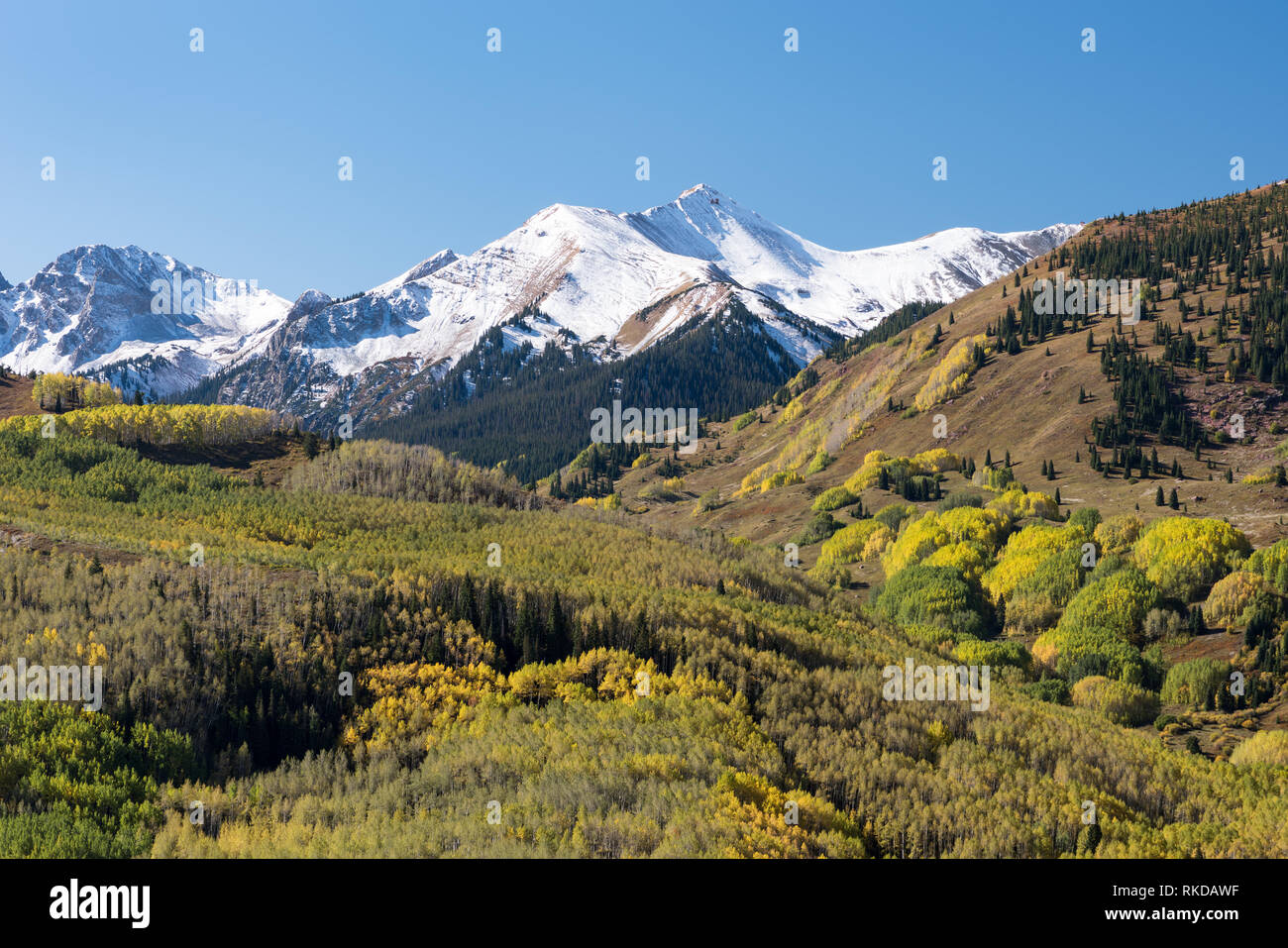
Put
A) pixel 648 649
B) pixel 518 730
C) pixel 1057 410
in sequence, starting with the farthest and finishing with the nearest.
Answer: pixel 1057 410
pixel 648 649
pixel 518 730

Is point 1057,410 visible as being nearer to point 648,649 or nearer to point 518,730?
point 648,649

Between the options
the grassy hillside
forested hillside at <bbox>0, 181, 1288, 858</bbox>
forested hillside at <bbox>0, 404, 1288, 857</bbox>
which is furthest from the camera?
the grassy hillside

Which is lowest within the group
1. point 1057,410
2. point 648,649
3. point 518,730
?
point 518,730

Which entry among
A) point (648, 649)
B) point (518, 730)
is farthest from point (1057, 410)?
point (518, 730)

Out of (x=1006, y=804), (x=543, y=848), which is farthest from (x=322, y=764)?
(x=1006, y=804)

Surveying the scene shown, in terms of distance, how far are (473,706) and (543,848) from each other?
16879mm

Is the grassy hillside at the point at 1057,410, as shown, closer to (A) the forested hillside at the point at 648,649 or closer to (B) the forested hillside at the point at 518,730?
(A) the forested hillside at the point at 648,649

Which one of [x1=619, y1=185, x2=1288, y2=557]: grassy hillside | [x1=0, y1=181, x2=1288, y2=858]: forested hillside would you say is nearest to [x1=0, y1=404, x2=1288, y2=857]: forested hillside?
[x1=0, y1=181, x2=1288, y2=858]: forested hillside

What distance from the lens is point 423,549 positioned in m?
68.2

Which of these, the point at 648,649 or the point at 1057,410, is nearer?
the point at 648,649

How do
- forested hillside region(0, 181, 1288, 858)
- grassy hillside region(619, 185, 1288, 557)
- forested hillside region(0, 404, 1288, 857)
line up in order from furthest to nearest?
grassy hillside region(619, 185, 1288, 557) < forested hillside region(0, 181, 1288, 858) < forested hillside region(0, 404, 1288, 857)

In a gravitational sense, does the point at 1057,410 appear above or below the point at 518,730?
above

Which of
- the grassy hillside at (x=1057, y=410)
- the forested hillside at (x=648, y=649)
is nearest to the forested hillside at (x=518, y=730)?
the forested hillside at (x=648, y=649)

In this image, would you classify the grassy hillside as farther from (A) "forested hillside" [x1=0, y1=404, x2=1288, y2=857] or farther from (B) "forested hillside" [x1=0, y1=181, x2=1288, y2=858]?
(A) "forested hillside" [x1=0, y1=404, x2=1288, y2=857]
